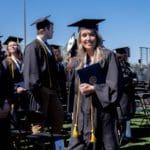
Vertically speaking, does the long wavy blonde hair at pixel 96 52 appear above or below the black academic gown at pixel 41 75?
above

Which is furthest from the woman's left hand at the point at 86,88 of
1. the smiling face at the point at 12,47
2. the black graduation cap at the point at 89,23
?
the smiling face at the point at 12,47

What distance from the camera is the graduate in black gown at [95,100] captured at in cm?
475

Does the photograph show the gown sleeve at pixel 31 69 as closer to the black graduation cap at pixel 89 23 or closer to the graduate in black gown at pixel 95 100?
the black graduation cap at pixel 89 23

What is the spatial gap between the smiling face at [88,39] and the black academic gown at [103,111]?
159 millimetres

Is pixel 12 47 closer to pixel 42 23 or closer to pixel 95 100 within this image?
pixel 42 23

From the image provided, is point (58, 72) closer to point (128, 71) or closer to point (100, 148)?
point (128, 71)

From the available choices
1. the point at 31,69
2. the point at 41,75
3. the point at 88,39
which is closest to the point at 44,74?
the point at 41,75

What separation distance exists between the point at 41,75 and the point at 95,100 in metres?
2.86

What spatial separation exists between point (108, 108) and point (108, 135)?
0.83 ft

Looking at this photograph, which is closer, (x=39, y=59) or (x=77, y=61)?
(x=77, y=61)

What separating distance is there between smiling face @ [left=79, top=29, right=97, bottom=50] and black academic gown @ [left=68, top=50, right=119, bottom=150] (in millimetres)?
159

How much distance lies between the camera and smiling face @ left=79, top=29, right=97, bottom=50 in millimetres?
4918

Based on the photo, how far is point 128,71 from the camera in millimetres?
9727

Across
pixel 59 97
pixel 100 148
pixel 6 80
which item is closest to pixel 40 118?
pixel 59 97
